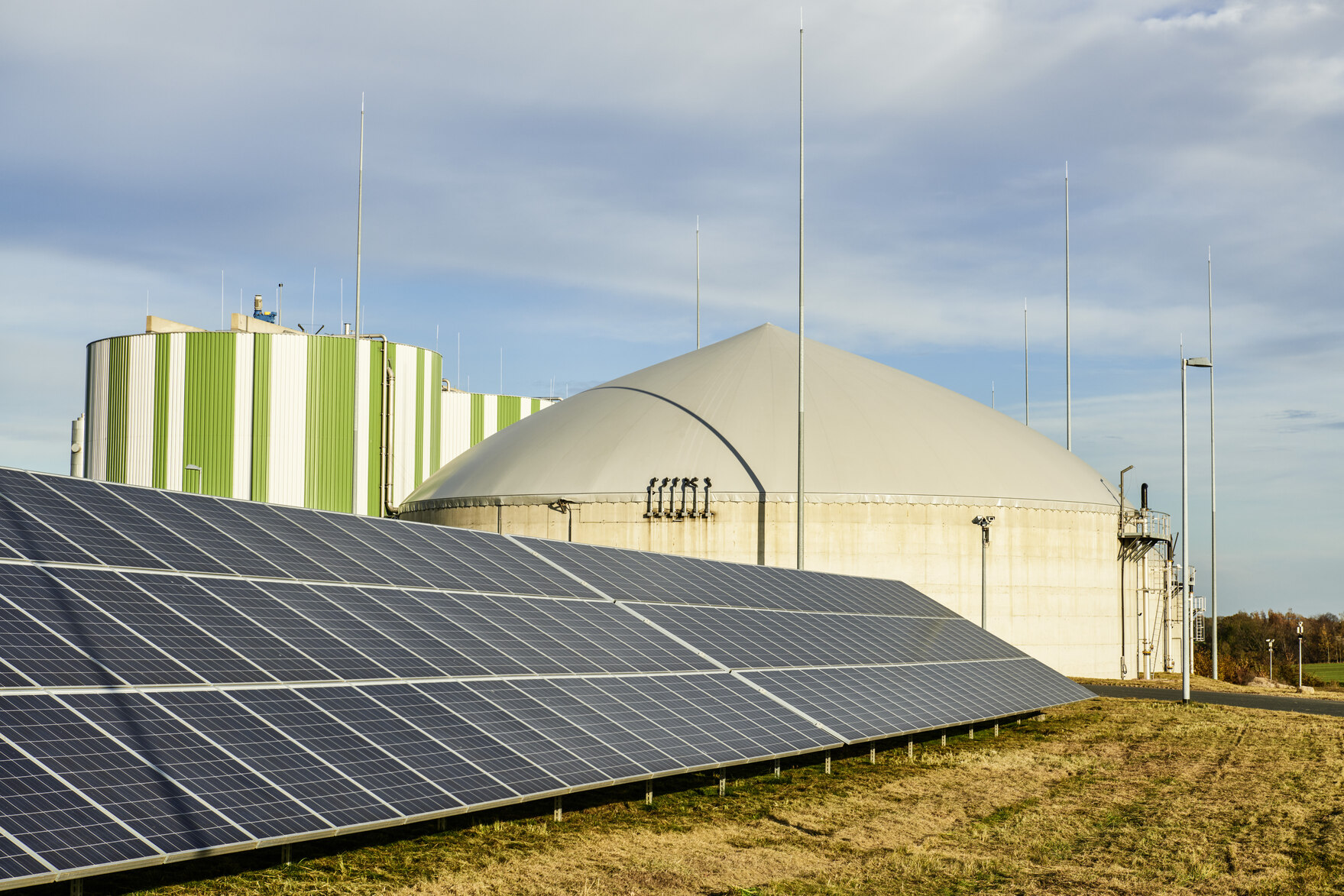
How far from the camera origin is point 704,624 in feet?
78.0

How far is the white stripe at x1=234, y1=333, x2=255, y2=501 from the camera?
6141 centimetres

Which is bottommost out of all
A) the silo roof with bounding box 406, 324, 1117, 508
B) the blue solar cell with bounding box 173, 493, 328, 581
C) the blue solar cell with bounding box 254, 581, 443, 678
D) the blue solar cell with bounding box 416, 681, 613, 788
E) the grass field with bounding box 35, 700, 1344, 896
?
the grass field with bounding box 35, 700, 1344, 896

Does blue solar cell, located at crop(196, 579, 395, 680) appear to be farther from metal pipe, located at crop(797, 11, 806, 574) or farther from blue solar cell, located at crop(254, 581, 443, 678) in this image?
metal pipe, located at crop(797, 11, 806, 574)

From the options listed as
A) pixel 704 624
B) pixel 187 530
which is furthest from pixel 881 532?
pixel 187 530

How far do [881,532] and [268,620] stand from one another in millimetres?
34484

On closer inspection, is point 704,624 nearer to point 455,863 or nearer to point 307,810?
point 455,863

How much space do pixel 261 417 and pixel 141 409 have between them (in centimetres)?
726

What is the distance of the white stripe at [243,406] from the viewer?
61406mm

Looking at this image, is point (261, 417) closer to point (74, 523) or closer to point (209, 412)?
point (209, 412)

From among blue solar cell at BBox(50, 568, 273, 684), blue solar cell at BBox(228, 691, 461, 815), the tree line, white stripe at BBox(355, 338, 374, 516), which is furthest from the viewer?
the tree line

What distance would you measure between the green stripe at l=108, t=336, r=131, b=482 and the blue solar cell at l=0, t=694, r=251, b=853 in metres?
57.1

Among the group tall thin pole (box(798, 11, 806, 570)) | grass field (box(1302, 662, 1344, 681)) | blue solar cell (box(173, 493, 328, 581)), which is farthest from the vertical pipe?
grass field (box(1302, 662, 1344, 681))

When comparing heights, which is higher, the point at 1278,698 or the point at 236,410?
the point at 236,410

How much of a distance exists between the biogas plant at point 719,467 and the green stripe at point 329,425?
10 centimetres
